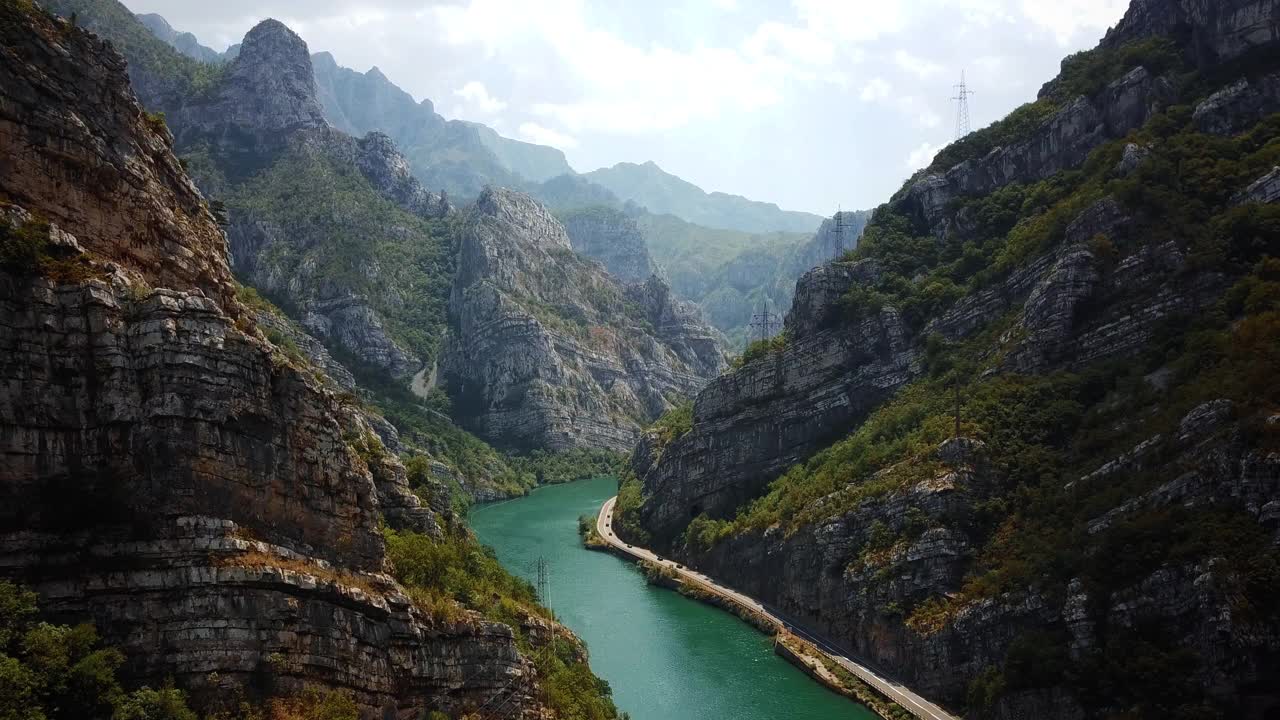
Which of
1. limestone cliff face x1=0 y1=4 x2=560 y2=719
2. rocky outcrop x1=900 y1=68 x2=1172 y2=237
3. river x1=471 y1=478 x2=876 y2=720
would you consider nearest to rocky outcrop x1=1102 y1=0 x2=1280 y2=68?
rocky outcrop x1=900 y1=68 x2=1172 y2=237

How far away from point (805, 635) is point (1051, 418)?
26.5 m

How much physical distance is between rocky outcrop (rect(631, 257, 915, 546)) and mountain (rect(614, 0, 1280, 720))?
12.0 inches

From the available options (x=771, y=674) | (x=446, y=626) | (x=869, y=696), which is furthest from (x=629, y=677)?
(x=446, y=626)

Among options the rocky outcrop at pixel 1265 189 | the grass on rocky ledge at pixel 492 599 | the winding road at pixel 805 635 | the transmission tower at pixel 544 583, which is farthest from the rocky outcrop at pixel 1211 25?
the transmission tower at pixel 544 583

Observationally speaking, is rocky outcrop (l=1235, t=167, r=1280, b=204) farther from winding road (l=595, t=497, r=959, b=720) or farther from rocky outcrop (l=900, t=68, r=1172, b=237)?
winding road (l=595, t=497, r=959, b=720)

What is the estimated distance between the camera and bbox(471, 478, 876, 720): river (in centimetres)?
7081

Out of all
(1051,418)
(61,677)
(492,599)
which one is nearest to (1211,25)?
(1051,418)

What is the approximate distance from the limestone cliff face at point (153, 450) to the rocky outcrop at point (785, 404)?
6917cm

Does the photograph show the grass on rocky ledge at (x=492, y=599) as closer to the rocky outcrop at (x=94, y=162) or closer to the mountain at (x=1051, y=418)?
the rocky outcrop at (x=94, y=162)

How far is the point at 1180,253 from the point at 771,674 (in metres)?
44.0

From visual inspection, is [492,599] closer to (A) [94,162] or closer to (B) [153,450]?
(B) [153,450]

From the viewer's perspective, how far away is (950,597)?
70000mm

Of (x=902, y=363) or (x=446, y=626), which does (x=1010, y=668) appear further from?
(x=902, y=363)

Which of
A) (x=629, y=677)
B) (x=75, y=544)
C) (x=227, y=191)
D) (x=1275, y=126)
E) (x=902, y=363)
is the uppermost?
(x=227, y=191)
